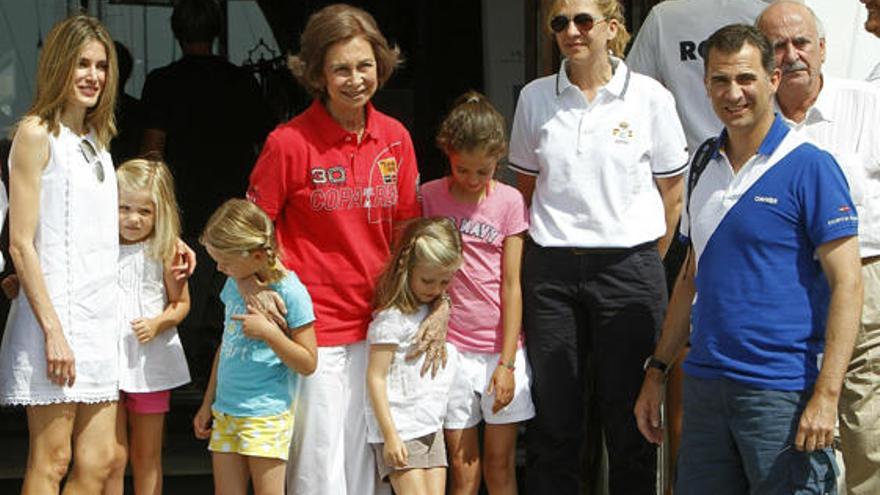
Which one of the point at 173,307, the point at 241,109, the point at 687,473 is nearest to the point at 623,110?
the point at 687,473

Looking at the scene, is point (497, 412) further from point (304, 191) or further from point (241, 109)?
point (241, 109)

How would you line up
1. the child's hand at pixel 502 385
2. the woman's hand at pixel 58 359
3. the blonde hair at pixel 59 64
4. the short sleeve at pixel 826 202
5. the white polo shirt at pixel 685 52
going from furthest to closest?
1. the white polo shirt at pixel 685 52
2. the child's hand at pixel 502 385
3. the blonde hair at pixel 59 64
4. the woman's hand at pixel 58 359
5. the short sleeve at pixel 826 202

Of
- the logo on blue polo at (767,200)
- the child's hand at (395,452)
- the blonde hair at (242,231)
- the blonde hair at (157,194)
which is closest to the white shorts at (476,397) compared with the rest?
the child's hand at (395,452)

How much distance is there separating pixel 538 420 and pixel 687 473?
0.79 meters

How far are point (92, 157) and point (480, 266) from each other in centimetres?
122

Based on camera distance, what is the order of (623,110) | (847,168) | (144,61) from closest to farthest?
(847,168) → (623,110) → (144,61)

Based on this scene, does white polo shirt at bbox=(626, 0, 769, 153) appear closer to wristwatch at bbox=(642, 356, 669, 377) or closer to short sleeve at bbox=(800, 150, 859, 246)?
wristwatch at bbox=(642, 356, 669, 377)

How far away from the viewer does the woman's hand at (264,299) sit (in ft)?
13.1

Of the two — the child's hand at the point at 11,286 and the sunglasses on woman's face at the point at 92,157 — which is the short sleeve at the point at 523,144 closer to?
the sunglasses on woman's face at the point at 92,157

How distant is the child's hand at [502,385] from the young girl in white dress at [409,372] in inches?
5.7

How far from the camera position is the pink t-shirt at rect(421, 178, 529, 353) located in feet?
13.9

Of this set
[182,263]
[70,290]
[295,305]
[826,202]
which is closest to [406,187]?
[295,305]

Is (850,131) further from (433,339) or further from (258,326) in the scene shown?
(258,326)

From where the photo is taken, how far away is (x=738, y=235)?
351cm
